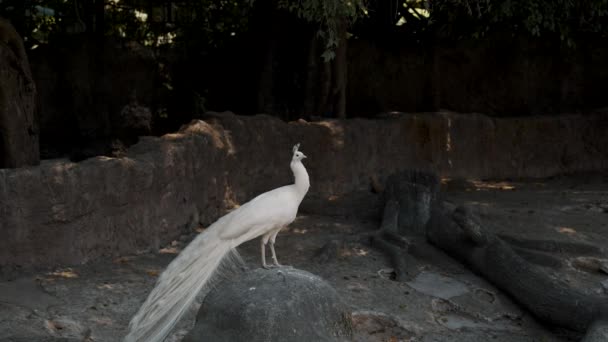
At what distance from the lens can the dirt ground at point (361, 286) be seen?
607cm

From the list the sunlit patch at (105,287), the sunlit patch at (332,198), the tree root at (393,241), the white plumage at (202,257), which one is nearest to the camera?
the white plumage at (202,257)

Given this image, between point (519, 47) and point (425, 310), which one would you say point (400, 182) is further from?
point (519, 47)

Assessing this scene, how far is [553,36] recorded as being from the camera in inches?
545

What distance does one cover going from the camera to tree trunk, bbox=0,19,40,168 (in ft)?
28.6

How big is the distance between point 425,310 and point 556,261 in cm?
172

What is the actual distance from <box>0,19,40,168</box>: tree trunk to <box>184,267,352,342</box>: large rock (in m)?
4.52

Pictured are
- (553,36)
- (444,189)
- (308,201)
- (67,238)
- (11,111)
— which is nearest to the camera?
(67,238)

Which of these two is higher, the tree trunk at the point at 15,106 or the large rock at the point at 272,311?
the tree trunk at the point at 15,106

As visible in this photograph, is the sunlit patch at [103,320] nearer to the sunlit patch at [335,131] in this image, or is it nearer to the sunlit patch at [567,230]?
the sunlit patch at [335,131]

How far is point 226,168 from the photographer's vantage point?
357 inches

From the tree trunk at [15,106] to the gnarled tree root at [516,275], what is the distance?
14.3ft

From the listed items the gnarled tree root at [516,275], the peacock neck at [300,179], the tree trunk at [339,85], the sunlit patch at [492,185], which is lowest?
the gnarled tree root at [516,275]

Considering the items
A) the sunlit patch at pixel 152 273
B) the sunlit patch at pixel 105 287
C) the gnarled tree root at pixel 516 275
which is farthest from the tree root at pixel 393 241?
the sunlit patch at pixel 105 287

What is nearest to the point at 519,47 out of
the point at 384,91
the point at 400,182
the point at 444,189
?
the point at 384,91
